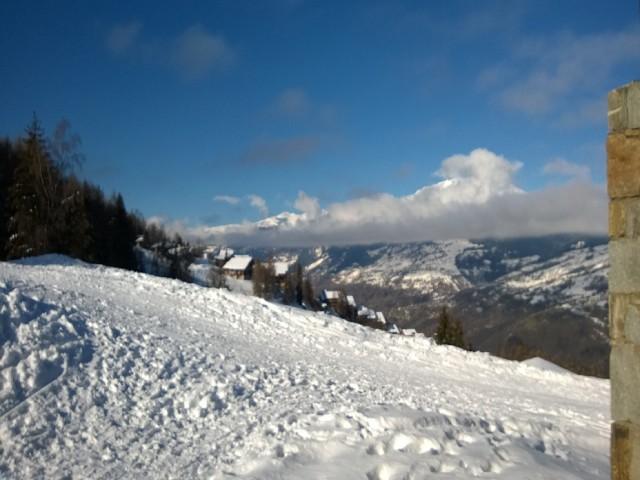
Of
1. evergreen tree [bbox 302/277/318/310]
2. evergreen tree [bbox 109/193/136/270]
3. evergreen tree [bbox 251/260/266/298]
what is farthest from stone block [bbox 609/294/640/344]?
evergreen tree [bbox 302/277/318/310]

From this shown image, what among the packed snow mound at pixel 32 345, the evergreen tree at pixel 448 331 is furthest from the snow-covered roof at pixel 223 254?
the packed snow mound at pixel 32 345

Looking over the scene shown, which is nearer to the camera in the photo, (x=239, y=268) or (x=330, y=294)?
(x=239, y=268)

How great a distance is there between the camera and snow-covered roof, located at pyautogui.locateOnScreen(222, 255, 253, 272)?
106m

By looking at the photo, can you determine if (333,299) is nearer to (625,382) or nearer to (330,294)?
(330,294)

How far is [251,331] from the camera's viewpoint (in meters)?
19.5

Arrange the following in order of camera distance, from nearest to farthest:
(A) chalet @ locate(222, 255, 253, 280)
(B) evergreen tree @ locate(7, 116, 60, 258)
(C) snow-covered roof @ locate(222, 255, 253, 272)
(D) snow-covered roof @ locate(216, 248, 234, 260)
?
(B) evergreen tree @ locate(7, 116, 60, 258) → (A) chalet @ locate(222, 255, 253, 280) → (C) snow-covered roof @ locate(222, 255, 253, 272) → (D) snow-covered roof @ locate(216, 248, 234, 260)

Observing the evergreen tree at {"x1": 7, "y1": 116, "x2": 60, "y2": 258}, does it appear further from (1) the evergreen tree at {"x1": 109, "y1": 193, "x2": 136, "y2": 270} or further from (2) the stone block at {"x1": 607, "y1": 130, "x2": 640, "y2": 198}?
(2) the stone block at {"x1": 607, "y1": 130, "x2": 640, "y2": 198}

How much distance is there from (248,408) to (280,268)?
90.8 metres

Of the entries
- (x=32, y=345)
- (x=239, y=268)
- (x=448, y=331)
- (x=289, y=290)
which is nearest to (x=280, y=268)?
(x=239, y=268)

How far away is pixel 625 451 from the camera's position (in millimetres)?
3660

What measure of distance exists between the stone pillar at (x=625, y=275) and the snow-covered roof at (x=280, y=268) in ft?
299

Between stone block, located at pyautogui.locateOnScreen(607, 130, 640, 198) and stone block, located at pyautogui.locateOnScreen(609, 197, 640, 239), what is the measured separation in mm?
52

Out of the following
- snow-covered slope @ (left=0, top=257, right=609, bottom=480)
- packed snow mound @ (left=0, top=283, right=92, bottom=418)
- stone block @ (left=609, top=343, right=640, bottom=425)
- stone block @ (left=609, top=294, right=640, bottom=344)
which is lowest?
snow-covered slope @ (left=0, top=257, right=609, bottom=480)

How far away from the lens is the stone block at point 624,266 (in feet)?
11.9
